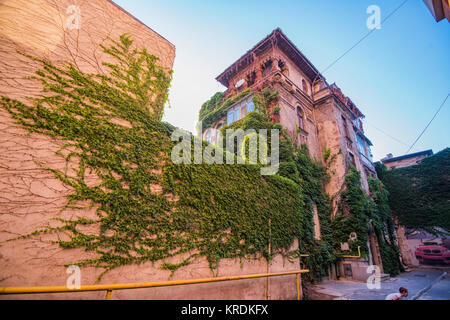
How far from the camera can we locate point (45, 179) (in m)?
3.40

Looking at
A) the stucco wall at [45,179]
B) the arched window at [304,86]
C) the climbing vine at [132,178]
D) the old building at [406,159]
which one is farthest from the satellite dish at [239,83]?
the old building at [406,159]

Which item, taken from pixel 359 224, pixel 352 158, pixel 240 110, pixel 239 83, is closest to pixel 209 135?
pixel 240 110

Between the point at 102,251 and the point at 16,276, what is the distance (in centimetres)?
109

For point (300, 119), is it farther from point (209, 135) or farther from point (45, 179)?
point (45, 179)

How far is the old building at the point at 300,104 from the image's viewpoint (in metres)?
12.8

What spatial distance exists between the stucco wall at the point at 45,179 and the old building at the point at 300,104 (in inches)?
368

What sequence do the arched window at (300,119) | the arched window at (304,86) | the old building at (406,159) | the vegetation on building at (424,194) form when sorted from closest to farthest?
the arched window at (300,119)
the vegetation on building at (424,194)
the arched window at (304,86)
the old building at (406,159)

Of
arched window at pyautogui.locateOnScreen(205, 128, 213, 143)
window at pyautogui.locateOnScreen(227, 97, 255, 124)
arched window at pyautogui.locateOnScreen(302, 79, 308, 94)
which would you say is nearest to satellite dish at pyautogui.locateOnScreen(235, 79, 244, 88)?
window at pyautogui.locateOnScreen(227, 97, 255, 124)

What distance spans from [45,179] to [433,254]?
2629 cm

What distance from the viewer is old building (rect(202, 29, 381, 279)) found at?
1280cm

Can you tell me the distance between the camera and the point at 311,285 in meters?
8.72

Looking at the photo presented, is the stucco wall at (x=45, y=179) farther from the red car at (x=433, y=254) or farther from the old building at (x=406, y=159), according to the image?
the old building at (x=406, y=159)
